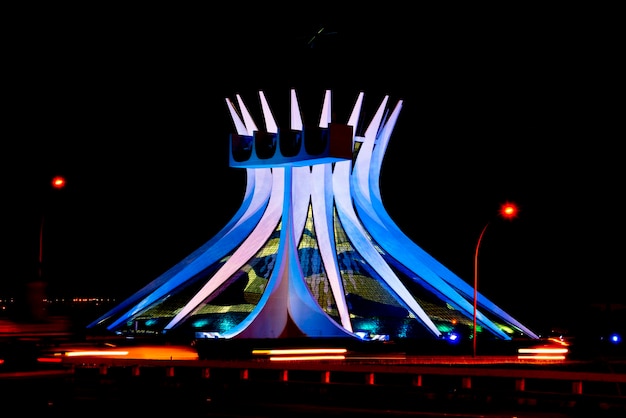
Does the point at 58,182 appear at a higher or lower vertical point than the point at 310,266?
higher

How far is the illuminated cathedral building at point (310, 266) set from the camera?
3681 cm

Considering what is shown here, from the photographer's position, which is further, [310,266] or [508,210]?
[310,266]

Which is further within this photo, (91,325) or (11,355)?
(91,325)

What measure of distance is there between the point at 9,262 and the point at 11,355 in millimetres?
31847

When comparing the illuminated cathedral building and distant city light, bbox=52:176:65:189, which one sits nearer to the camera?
distant city light, bbox=52:176:65:189

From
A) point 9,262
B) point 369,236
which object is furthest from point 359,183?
point 9,262

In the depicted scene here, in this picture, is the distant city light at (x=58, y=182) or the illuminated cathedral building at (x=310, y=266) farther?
the illuminated cathedral building at (x=310, y=266)

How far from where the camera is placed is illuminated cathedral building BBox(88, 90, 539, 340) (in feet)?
121

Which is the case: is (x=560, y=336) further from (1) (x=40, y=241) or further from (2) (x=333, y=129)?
(1) (x=40, y=241)

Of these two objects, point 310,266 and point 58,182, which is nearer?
point 58,182

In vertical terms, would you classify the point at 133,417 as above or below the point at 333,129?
below

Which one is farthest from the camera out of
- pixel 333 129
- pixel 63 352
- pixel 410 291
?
pixel 410 291

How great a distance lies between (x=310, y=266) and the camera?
39.6 metres

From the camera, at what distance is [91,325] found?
3956 cm
